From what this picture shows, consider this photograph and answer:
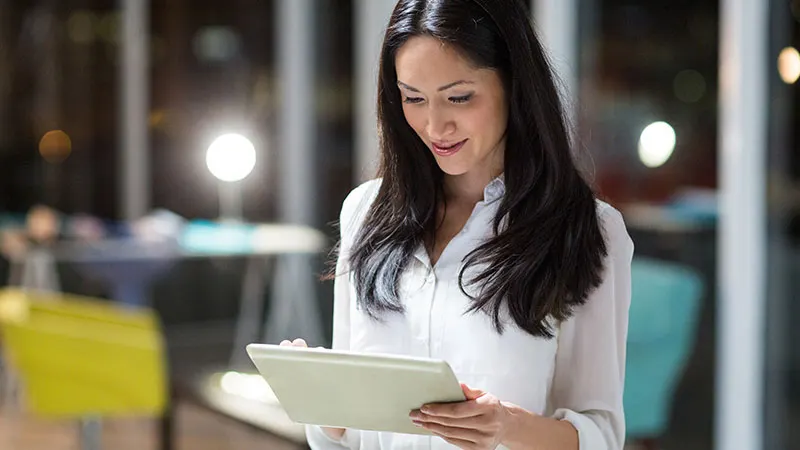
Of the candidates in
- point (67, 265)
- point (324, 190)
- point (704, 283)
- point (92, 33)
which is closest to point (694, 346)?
point (704, 283)

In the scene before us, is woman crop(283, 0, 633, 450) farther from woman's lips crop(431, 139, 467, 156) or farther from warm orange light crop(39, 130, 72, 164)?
warm orange light crop(39, 130, 72, 164)

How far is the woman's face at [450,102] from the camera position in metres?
1.60

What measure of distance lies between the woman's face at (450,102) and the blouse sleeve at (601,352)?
21cm

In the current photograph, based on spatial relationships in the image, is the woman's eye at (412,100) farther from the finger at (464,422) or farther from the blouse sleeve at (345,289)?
the finger at (464,422)

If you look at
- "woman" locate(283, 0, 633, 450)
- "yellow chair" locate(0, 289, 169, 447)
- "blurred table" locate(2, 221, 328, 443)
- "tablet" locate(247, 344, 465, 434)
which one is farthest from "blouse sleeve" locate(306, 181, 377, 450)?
"blurred table" locate(2, 221, 328, 443)

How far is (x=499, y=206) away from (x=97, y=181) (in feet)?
25.1

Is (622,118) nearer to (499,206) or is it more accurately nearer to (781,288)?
(781,288)

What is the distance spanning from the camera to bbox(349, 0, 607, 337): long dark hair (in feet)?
5.24

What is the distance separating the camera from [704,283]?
4.39 metres

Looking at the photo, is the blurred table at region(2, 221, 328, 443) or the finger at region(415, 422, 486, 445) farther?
the blurred table at region(2, 221, 328, 443)

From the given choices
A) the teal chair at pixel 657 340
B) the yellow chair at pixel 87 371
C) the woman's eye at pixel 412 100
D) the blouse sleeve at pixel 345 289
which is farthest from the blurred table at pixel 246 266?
the woman's eye at pixel 412 100

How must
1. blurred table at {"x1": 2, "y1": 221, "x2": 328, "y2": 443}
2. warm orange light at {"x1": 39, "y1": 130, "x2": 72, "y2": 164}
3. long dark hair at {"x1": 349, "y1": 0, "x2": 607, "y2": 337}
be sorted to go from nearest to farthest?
1. long dark hair at {"x1": 349, "y1": 0, "x2": 607, "y2": 337}
2. blurred table at {"x1": 2, "y1": 221, "x2": 328, "y2": 443}
3. warm orange light at {"x1": 39, "y1": 130, "x2": 72, "y2": 164}

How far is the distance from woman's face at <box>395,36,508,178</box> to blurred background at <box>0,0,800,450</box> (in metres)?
0.16

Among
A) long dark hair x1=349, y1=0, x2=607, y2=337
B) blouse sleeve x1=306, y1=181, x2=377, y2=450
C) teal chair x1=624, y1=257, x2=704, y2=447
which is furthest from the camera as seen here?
teal chair x1=624, y1=257, x2=704, y2=447
